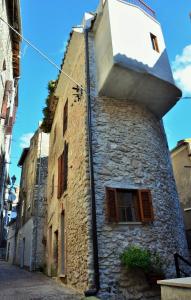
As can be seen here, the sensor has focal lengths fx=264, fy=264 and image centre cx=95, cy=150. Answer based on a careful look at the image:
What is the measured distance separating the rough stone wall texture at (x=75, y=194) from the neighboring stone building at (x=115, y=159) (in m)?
0.03

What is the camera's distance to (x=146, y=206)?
25.2 ft

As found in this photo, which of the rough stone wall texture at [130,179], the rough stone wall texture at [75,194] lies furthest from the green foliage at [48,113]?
the rough stone wall texture at [130,179]

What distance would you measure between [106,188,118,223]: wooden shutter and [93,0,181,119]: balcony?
11.4 ft

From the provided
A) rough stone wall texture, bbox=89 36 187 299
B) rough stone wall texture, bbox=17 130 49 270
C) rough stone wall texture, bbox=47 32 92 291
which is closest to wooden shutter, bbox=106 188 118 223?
rough stone wall texture, bbox=89 36 187 299

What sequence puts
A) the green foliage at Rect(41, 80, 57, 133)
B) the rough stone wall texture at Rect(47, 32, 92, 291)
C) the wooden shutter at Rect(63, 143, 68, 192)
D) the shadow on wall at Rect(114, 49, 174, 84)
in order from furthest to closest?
the green foliage at Rect(41, 80, 57, 133) < the wooden shutter at Rect(63, 143, 68, 192) < the shadow on wall at Rect(114, 49, 174, 84) < the rough stone wall texture at Rect(47, 32, 92, 291)

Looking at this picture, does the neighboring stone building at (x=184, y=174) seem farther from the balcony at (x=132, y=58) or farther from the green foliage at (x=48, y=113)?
the green foliage at (x=48, y=113)

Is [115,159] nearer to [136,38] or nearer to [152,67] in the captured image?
[152,67]

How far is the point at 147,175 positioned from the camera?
8.27 metres

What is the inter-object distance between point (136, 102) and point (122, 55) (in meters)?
1.84

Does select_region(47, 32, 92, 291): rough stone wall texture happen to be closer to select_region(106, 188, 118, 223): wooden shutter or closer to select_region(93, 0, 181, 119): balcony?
select_region(106, 188, 118, 223): wooden shutter

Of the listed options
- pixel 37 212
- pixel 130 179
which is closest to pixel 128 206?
pixel 130 179

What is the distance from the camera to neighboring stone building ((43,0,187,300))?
682 cm

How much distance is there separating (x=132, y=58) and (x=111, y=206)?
473 cm

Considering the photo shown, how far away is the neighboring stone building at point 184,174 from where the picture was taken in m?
12.6
